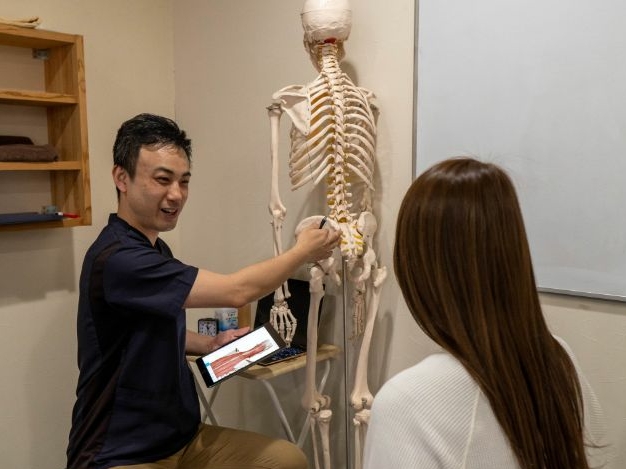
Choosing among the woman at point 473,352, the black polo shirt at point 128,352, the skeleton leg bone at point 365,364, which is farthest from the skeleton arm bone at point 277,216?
the woman at point 473,352

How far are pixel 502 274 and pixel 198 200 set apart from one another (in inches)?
83.4

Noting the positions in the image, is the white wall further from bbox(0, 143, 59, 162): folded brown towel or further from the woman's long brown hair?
the woman's long brown hair

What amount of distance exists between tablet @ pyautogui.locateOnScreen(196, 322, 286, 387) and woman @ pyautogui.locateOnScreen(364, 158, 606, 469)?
93cm

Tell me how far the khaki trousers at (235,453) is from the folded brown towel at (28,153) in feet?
3.54

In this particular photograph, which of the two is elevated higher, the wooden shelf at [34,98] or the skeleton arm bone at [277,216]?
the wooden shelf at [34,98]

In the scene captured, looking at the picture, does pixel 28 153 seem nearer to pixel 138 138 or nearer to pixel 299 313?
pixel 138 138

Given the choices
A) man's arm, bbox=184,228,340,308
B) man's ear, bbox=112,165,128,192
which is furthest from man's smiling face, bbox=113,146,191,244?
man's arm, bbox=184,228,340,308

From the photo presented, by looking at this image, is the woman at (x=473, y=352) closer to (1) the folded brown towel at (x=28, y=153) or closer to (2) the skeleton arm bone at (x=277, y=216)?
(2) the skeleton arm bone at (x=277, y=216)

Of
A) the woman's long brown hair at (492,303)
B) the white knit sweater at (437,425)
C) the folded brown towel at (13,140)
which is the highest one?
the folded brown towel at (13,140)

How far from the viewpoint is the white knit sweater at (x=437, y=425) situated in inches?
37.1

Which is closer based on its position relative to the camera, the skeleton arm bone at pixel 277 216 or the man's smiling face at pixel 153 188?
the man's smiling face at pixel 153 188

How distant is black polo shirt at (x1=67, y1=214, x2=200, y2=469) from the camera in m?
1.73

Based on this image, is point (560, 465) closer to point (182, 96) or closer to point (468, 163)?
point (468, 163)

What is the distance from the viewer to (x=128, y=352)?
71.5 inches
